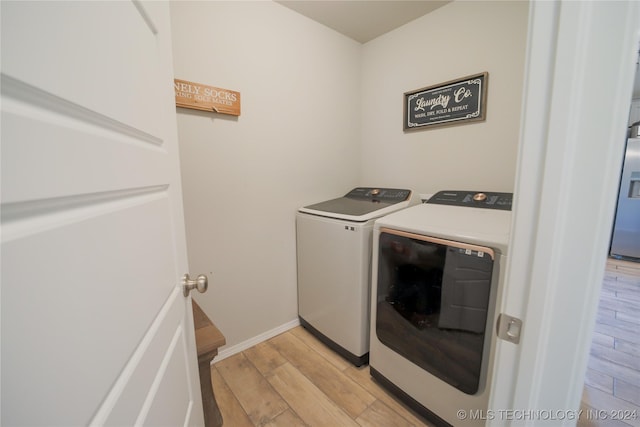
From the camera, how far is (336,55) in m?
2.06

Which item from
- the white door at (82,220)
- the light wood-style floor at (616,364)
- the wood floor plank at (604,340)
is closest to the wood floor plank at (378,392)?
the light wood-style floor at (616,364)

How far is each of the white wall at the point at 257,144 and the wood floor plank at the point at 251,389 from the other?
150 mm

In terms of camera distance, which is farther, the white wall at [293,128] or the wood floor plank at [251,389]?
the white wall at [293,128]

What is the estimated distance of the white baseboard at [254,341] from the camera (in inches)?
66.9

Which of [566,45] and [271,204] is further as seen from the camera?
[271,204]

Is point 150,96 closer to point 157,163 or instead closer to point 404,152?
point 157,163

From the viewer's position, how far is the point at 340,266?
63.2 inches

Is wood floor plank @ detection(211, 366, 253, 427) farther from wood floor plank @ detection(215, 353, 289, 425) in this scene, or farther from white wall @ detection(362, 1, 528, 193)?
white wall @ detection(362, 1, 528, 193)

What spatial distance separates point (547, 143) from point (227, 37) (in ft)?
5.73

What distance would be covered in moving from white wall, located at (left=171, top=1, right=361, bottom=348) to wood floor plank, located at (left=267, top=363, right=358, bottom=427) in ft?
1.35

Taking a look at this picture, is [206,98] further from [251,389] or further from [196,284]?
[251,389]

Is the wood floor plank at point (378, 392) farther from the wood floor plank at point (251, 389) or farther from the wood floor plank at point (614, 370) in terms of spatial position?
the wood floor plank at point (614, 370)

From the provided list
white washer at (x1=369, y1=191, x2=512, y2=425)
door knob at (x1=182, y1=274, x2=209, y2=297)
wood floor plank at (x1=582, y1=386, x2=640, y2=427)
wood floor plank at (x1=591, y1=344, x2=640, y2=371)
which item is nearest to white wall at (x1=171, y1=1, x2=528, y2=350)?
white washer at (x1=369, y1=191, x2=512, y2=425)

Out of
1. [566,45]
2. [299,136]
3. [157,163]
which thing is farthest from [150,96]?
[299,136]
